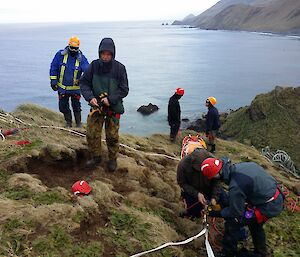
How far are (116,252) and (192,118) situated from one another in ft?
111

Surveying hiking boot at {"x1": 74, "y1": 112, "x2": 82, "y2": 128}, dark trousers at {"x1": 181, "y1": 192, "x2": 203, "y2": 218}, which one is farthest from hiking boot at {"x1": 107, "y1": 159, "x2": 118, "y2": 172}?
hiking boot at {"x1": 74, "y1": 112, "x2": 82, "y2": 128}

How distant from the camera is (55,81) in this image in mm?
10883

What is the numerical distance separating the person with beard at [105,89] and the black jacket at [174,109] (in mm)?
6473

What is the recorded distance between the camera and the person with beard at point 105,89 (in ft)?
24.9

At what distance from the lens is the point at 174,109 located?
1461cm

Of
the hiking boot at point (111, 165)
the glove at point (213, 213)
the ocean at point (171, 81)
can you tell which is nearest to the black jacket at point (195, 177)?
the glove at point (213, 213)

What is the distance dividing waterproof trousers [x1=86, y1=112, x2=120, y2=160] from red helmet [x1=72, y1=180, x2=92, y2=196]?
1.29 meters

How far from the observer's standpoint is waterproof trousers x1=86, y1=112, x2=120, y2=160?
805 centimetres

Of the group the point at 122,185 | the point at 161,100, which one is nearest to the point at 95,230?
the point at 122,185

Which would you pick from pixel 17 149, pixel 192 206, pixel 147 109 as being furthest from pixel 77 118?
pixel 147 109

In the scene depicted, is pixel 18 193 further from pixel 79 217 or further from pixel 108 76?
pixel 108 76

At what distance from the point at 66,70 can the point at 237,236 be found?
730 cm

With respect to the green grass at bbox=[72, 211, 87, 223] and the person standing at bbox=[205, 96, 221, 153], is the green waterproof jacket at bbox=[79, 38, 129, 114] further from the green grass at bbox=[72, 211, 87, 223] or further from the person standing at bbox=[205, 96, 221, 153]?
the person standing at bbox=[205, 96, 221, 153]

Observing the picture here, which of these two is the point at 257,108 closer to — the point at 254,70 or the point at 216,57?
the point at 254,70
